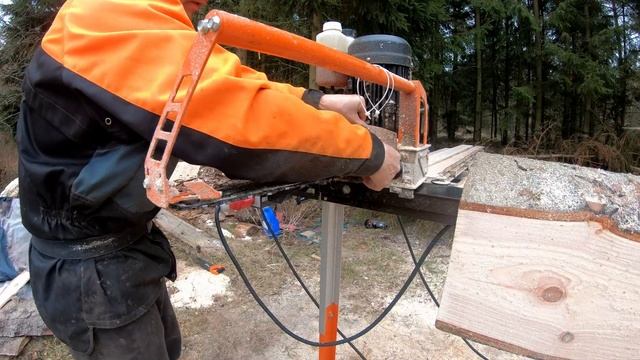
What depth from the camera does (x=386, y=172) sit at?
1114mm

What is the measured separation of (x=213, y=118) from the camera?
2.57 feet

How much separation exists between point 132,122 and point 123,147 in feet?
0.45

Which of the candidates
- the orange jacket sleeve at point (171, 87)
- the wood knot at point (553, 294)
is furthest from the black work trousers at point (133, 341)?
the wood knot at point (553, 294)

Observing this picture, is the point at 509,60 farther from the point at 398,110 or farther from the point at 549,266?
the point at 549,266

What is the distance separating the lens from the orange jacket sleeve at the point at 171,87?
30.8 inches

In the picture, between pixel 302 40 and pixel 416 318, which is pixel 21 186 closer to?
pixel 302 40

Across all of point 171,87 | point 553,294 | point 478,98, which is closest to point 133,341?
point 171,87

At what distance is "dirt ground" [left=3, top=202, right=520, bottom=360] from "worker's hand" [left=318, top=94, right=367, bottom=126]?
2.12 meters

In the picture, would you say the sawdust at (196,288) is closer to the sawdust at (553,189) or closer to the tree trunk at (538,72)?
the sawdust at (553,189)

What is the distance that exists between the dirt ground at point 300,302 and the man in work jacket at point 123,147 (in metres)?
1.92

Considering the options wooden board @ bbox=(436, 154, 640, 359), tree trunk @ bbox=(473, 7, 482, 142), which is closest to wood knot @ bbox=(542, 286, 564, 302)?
wooden board @ bbox=(436, 154, 640, 359)

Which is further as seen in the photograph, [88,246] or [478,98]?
[478,98]

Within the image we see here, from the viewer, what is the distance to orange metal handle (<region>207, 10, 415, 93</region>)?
2.19 feet

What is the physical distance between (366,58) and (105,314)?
1112 mm
